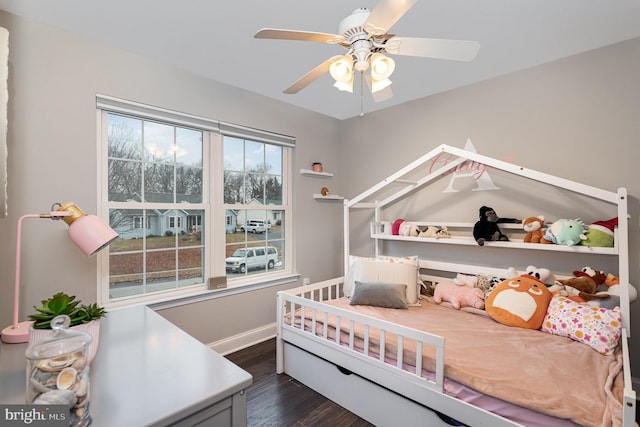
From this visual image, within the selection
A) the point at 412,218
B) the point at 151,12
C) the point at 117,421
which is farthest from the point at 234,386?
the point at 412,218

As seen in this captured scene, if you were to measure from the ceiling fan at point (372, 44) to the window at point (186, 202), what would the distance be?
1.52 m

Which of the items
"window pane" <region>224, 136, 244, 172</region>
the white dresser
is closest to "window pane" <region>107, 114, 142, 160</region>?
"window pane" <region>224, 136, 244, 172</region>

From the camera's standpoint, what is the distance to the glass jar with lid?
2.49ft

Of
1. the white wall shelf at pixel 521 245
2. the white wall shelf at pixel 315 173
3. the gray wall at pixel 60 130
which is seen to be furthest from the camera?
the white wall shelf at pixel 315 173

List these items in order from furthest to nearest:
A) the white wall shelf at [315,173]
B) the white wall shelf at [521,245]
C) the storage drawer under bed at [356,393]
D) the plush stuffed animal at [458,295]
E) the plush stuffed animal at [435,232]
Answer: the white wall shelf at [315,173], the plush stuffed animal at [435,232], the plush stuffed animal at [458,295], the white wall shelf at [521,245], the storage drawer under bed at [356,393]

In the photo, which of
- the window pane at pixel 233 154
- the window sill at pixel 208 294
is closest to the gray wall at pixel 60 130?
the window sill at pixel 208 294

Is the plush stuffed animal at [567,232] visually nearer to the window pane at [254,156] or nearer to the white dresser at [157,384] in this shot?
the white dresser at [157,384]

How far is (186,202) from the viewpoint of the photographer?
102 inches

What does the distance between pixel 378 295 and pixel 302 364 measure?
762 millimetres

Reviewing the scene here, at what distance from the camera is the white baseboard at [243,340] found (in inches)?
105

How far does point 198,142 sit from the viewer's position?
267cm

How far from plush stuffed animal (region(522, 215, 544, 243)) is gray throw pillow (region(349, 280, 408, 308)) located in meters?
0.96

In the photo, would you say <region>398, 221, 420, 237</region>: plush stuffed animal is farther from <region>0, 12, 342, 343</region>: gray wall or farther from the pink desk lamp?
the pink desk lamp

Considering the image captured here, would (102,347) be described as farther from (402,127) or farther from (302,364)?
(402,127)
